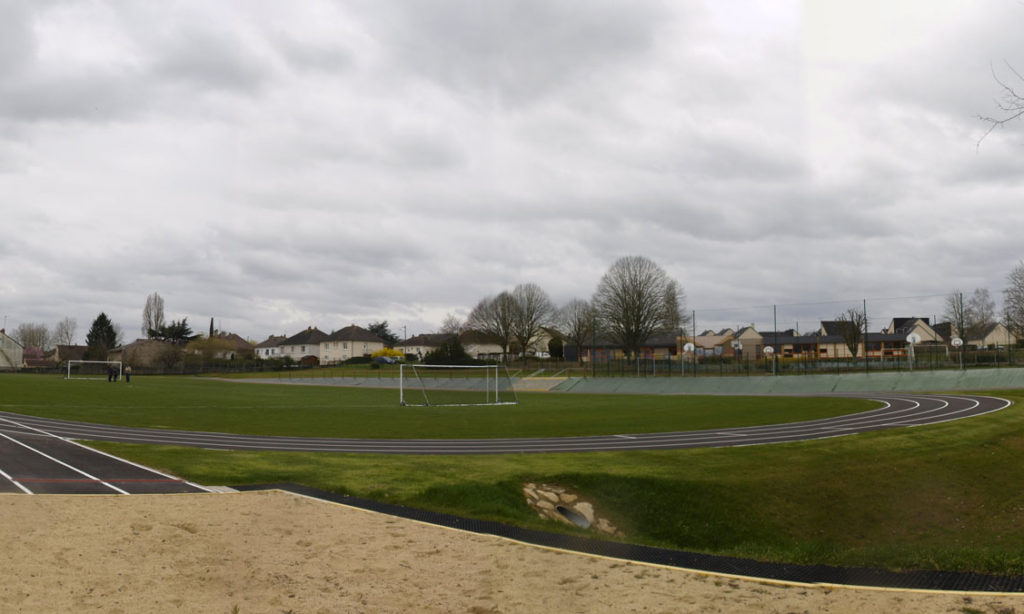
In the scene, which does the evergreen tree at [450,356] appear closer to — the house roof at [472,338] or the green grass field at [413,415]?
the house roof at [472,338]

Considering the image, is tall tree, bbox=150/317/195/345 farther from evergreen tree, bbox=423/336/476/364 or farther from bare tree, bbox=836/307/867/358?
bare tree, bbox=836/307/867/358

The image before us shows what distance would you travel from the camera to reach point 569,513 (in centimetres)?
1425

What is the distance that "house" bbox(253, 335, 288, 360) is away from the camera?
527 feet

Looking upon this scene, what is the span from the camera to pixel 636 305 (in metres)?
77.9

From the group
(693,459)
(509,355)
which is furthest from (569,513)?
(509,355)

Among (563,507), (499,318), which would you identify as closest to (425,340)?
(499,318)

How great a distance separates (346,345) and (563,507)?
137 m

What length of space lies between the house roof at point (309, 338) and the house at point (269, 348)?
466 cm

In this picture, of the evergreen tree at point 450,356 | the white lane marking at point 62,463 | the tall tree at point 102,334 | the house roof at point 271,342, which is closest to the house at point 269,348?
the house roof at point 271,342

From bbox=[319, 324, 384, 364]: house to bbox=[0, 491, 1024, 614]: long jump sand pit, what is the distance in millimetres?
137140

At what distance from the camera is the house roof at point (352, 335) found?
147250 mm

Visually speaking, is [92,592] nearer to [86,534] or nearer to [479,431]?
[86,534]

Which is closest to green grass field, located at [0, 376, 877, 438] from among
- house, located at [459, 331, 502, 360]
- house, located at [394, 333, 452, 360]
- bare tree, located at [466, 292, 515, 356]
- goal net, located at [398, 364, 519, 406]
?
goal net, located at [398, 364, 519, 406]

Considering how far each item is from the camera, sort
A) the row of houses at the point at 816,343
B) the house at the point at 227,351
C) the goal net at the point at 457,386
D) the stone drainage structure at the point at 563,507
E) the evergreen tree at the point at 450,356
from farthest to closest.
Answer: the house at the point at 227,351
the evergreen tree at the point at 450,356
the row of houses at the point at 816,343
the goal net at the point at 457,386
the stone drainage structure at the point at 563,507
